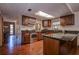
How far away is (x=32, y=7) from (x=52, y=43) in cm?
72

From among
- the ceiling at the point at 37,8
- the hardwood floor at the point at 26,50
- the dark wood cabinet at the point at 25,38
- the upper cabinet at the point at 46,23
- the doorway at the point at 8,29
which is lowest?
the hardwood floor at the point at 26,50

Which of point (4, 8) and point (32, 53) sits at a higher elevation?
point (4, 8)

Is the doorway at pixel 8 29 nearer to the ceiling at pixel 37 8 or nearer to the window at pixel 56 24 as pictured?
the ceiling at pixel 37 8

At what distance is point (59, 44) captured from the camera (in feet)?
5.80

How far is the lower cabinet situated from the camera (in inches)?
69.7

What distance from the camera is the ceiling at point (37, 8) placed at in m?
1.67

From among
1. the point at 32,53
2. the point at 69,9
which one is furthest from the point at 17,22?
the point at 69,9

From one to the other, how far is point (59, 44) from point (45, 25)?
414 millimetres

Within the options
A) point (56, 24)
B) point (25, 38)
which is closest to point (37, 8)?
point (56, 24)

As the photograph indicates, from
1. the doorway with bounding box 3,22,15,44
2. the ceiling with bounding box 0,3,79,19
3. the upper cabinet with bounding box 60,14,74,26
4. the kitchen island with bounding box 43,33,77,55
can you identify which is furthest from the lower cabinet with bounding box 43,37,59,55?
the doorway with bounding box 3,22,15,44

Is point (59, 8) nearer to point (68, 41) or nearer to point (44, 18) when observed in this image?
point (44, 18)

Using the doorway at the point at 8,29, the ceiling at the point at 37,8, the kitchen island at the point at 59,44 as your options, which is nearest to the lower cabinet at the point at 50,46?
the kitchen island at the point at 59,44

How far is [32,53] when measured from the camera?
1.77m

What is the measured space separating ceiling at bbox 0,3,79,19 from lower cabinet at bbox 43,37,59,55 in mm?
469
